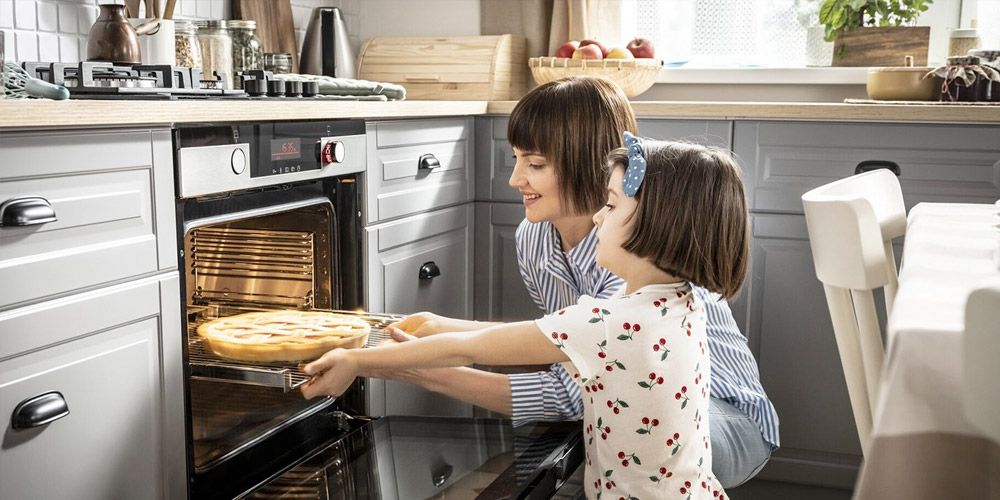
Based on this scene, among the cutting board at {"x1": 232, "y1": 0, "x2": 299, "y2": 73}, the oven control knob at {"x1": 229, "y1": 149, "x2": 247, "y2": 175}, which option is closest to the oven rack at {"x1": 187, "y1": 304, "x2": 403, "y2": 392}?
the oven control knob at {"x1": 229, "y1": 149, "x2": 247, "y2": 175}

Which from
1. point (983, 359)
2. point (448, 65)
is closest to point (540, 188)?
point (983, 359)

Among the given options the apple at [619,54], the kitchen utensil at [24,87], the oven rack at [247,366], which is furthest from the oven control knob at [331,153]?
the apple at [619,54]

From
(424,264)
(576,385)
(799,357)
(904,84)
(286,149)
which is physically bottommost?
(799,357)

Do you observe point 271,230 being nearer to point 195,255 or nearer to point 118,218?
point 195,255

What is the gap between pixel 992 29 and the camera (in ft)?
8.75

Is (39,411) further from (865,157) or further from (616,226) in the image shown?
(865,157)

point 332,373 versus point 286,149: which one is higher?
point 286,149

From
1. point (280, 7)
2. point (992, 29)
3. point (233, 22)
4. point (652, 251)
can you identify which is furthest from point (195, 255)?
point (992, 29)

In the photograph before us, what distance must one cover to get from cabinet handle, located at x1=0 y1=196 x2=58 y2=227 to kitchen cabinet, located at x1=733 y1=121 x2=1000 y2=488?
1545 millimetres

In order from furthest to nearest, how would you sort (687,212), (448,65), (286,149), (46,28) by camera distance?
(448,65)
(46,28)
(286,149)
(687,212)

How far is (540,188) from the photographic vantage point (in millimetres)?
1641

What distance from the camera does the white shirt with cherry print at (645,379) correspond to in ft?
4.23

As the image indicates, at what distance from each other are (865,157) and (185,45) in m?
1.47

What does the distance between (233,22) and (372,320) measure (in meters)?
0.88
